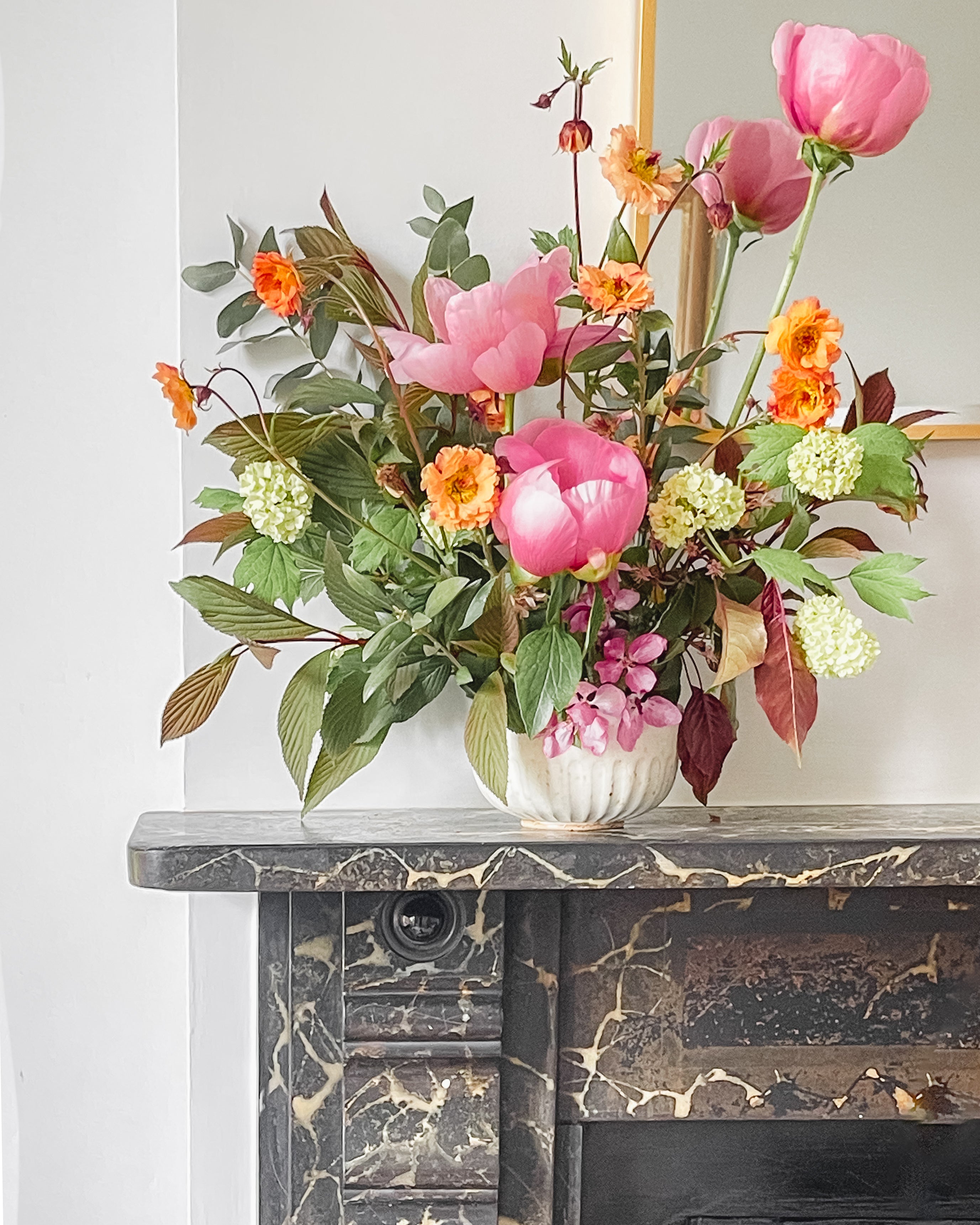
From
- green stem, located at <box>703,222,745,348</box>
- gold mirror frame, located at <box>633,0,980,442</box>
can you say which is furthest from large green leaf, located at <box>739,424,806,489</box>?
gold mirror frame, located at <box>633,0,980,442</box>

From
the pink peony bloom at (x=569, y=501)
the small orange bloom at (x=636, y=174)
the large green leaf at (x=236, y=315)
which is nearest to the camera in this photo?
the pink peony bloom at (x=569, y=501)

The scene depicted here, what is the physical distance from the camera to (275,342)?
0.99m

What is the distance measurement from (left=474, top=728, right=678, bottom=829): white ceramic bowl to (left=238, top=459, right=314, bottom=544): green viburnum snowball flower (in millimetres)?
217

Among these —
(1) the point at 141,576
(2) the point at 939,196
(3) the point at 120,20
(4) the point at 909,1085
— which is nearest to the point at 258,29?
(3) the point at 120,20

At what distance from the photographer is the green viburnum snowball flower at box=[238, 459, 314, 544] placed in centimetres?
83

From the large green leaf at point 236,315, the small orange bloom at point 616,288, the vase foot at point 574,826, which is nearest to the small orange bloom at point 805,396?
the small orange bloom at point 616,288

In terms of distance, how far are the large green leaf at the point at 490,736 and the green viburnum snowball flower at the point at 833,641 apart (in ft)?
0.70

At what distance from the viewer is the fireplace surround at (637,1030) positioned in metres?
0.87

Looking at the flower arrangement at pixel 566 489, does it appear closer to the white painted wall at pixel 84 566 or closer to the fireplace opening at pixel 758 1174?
the white painted wall at pixel 84 566

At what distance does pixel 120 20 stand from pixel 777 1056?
1.06 meters

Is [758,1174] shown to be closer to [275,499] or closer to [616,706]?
[616,706]

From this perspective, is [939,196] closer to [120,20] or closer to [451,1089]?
[120,20]

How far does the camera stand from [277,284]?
840 millimetres

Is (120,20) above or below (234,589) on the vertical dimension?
above
